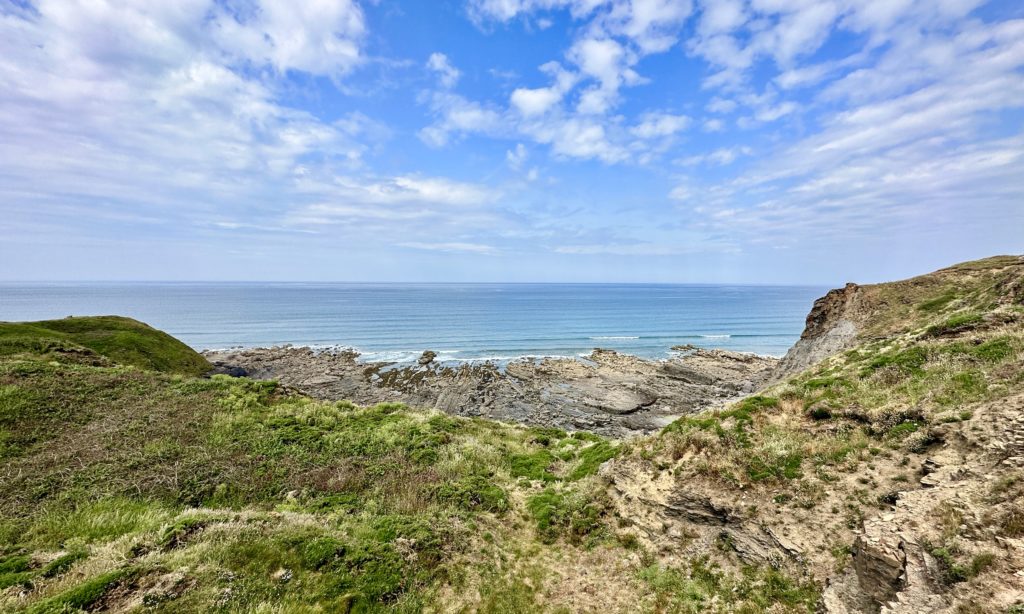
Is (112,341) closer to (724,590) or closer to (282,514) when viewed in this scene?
(282,514)

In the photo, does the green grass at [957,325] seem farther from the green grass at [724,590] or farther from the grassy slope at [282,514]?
the green grass at [724,590]

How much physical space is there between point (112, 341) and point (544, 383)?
52.0 metres

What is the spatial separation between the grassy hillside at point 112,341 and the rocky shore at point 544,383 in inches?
204

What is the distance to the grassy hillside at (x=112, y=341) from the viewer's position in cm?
3531

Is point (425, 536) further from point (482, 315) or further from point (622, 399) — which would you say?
point (482, 315)

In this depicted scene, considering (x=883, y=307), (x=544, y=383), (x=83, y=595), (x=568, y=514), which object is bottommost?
(x=544, y=383)

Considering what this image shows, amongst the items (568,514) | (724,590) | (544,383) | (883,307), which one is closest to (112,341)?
(544,383)

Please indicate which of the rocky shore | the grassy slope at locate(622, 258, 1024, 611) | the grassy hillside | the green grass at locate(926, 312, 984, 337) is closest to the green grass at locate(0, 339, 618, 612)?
the grassy slope at locate(622, 258, 1024, 611)

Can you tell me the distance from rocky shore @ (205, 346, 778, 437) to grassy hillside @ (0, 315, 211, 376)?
5187 mm

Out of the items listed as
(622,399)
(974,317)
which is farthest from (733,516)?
(622,399)

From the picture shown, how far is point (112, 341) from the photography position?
46.0 m

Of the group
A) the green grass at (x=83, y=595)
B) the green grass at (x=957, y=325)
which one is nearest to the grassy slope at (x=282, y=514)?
the green grass at (x=83, y=595)

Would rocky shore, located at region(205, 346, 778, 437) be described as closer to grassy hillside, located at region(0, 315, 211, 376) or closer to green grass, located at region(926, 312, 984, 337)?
grassy hillside, located at region(0, 315, 211, 376)

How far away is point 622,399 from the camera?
4197 centimetres
